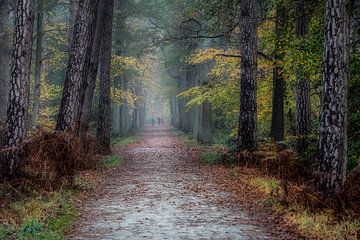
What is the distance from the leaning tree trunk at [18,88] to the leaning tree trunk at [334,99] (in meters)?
6.72

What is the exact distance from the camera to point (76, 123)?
14641 millimetres

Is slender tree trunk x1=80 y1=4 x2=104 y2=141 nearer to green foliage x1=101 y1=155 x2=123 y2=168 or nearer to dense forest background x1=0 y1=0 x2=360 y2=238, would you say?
dense forest background x1=0 y1=0 x2=360 y2=238

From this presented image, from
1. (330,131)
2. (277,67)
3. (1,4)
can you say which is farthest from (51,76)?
(330,131)

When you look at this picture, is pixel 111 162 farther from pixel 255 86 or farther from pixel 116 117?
pixel 116 117

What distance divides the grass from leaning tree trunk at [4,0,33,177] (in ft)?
4.20

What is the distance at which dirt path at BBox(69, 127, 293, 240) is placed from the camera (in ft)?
25.6

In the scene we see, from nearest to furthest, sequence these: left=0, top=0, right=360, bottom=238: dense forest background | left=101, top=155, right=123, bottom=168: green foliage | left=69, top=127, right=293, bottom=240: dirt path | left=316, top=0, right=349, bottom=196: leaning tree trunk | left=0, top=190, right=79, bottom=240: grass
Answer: left=0, top=190, right=79, bottom=240: grass → left=69, top=127, right=293, bottom=240: dirt path → left=316, top=0, right=349, bottom=196: leaning tree trunk → left=0, top=0, right=360, bottom=238: dense forest background → left=101, top=155, right=123, bottom=168: green foliage

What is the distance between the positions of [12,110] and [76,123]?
3.96m

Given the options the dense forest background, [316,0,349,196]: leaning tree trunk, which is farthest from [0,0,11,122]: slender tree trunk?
[316,0,349,196]: leaning tree trunk

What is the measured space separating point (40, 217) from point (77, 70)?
6.87 metres

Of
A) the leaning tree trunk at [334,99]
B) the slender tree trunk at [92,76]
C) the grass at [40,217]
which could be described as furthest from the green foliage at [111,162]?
the leaning tree trunk at [334,99]

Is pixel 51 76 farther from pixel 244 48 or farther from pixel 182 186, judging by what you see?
pixel 182 186

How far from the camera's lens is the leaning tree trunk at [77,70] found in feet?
Answer: 46.8

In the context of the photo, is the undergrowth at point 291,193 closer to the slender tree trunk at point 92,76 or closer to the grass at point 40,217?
the grass at point 40,217
